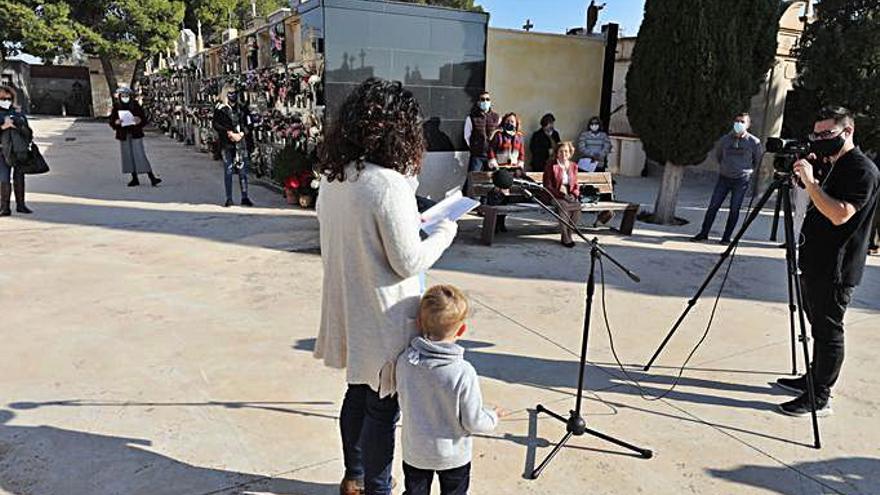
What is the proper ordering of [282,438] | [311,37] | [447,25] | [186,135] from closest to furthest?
[282,438] → [311,37] → [447,25] → [186,135]

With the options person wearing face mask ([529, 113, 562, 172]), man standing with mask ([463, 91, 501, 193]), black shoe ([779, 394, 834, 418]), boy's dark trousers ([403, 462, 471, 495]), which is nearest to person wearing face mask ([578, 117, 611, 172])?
person wearing face mask ([529, 113, 562, 172])

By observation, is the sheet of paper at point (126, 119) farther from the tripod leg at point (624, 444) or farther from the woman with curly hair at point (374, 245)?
the tripod leg at point (624, 444)

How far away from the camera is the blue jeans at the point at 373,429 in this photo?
225 centimetres

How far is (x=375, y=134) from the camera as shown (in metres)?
2.05

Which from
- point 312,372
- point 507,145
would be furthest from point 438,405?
point 507,145

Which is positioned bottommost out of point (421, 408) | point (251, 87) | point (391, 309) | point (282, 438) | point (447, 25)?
point (282, 438)

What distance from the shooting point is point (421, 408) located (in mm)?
2092

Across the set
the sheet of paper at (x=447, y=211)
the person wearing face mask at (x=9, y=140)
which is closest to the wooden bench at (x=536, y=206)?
the sheet of paper at (x=447, y=211)

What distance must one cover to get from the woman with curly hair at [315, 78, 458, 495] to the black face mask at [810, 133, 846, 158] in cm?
217

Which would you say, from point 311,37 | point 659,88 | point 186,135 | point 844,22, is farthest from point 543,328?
point 186,135

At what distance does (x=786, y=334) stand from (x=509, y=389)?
93.1 inches

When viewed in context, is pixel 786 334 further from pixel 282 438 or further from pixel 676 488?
pixel 282 438

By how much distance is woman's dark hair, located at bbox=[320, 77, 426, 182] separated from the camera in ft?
6.73

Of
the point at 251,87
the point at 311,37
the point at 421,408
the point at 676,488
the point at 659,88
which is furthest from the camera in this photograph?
the point at 251,87
